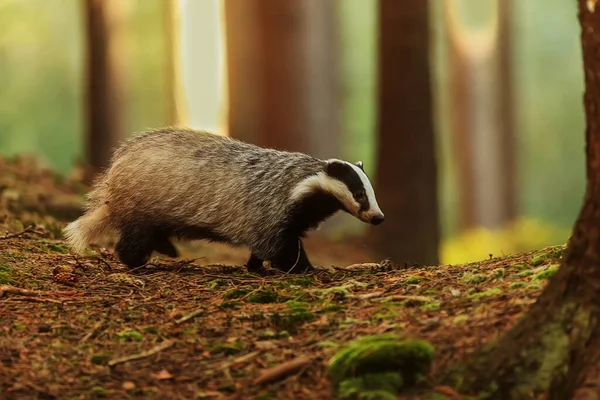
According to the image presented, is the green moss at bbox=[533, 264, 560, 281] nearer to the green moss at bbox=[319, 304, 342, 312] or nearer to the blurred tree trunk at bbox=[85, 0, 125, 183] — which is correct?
the green moss at bbox=[319, 304, 342, 312]

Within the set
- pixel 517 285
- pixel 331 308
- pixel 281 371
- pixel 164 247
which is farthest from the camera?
pixel 164 247

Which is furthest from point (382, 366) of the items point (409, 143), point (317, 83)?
point (317, 83)

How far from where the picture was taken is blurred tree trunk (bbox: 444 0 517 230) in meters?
21.2

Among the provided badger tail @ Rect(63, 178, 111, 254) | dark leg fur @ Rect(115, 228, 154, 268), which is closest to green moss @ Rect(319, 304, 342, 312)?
dark leg fur @ Rect(115, 228, 154, 268)

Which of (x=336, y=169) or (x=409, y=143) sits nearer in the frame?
(x=336, y=169)

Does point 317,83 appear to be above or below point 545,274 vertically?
above

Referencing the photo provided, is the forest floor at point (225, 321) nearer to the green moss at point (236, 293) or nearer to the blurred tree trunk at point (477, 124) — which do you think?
the green moss at point (236, 293)

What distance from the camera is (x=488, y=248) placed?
17.3 metres

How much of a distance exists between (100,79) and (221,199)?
9398 mm

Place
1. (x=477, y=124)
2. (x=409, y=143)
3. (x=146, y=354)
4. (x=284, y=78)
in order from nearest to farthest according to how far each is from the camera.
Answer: (x=146, y=354) < (x=409, y=143) < (x=284, y=78) < (x=477, y=124)

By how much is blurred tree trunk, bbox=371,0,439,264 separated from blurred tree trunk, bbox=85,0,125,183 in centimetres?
609

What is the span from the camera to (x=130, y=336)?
Result: 4.67 metres

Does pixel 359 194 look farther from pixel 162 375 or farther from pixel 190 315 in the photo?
pixel 162 375

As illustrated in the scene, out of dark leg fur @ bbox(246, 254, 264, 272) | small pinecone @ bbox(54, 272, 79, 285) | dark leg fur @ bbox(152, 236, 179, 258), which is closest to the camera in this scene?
small pinecone @ bbox(54, 272, 79, 285)
